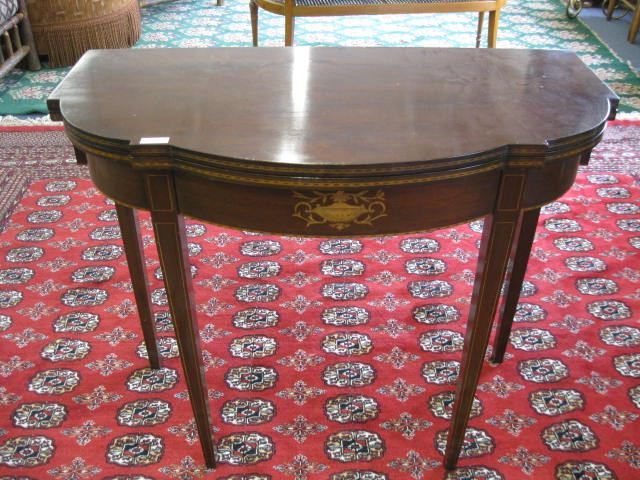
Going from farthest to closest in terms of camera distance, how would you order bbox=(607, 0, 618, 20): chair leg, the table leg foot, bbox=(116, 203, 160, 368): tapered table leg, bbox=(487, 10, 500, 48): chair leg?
bbox=(607, 0, 618, 20): chair leg
bbox=(487, 10, 500, 48): chair leg
bbox=(116, 203, 160, 368): tapered table leg
the table leg foot

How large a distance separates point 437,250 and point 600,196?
2.47 ft

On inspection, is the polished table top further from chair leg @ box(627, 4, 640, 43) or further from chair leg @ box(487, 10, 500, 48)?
chair leg @ box(627, 4, 640, 43)

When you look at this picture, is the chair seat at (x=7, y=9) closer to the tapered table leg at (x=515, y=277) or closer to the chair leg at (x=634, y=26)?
the tapered table leg at (x=515, y=277)

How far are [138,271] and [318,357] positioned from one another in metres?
0.53

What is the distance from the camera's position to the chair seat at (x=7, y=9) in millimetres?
3118

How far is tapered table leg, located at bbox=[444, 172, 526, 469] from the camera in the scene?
3.40 ft

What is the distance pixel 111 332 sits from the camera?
1.78 m

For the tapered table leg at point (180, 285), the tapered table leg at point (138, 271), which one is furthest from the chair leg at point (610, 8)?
the tapered table leg at point (180, 285)

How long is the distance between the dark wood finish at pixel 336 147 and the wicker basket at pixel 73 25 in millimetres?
2526

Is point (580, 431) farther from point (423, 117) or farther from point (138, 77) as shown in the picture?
point (138, 77)

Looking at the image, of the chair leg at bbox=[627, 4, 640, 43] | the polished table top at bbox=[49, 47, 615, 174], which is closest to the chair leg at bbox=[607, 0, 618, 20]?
the chair leg at bbox=[627, 4, 640, 43]

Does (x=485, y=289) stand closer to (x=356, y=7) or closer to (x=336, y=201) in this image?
(x=336, y=201)

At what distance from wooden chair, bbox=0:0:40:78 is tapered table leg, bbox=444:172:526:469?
284cm

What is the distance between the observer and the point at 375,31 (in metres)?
4.25
